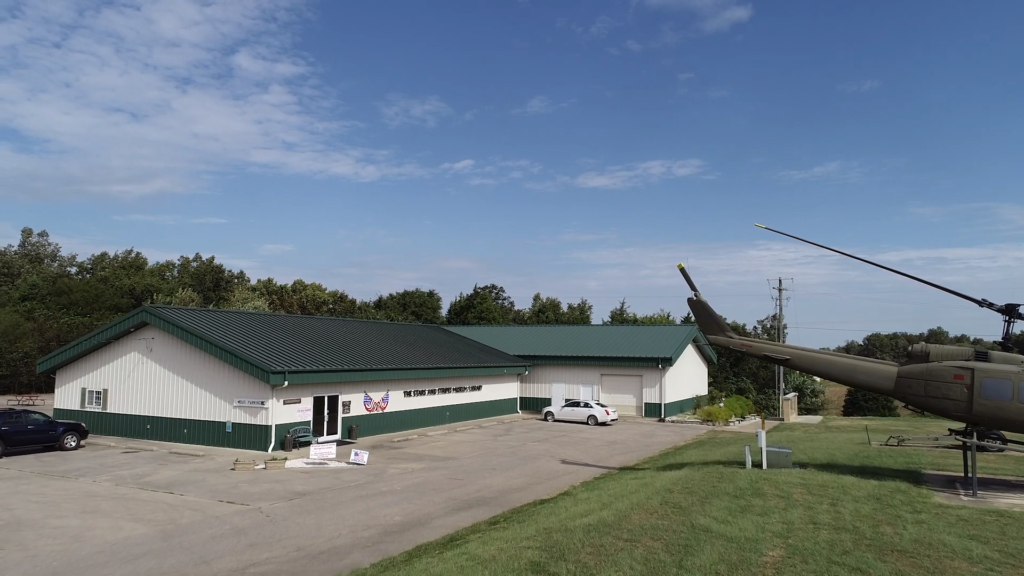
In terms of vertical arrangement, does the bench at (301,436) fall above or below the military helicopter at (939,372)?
below

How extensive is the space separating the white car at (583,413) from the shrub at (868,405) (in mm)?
25423

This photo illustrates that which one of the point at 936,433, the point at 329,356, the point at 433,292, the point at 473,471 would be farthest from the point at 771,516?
the point at 433,292

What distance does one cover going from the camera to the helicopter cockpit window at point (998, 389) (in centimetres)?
1650

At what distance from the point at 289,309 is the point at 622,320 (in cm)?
4032

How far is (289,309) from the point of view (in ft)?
244

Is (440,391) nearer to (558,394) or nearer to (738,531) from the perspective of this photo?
(558,394)

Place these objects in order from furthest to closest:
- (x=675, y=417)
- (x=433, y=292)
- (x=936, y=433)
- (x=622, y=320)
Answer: (x=433, y=292), (x=622, y=320), (x=675, y=417), (x=936, y=433)

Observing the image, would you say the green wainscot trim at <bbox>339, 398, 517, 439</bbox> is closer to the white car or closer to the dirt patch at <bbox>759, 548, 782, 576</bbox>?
the white car

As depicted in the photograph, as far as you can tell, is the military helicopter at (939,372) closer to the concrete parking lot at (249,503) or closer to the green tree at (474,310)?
the concrete parking lot at (249,503)

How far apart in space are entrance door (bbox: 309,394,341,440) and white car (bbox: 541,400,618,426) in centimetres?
1498

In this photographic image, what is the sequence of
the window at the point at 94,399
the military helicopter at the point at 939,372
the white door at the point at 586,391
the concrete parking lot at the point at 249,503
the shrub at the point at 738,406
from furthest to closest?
the white door at the point at 586,391
the shrub at the point at 738,406
the window at the point at 94,399
the military helicopter at the point at 939,372
the concrete parking lot at the point at 249,503

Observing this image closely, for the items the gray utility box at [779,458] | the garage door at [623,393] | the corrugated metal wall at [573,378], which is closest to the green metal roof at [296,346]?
the corrugated metal wall at [573,378]

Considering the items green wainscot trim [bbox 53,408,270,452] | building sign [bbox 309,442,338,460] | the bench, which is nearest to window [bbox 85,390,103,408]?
green wainscot trim [bbox 53,408,270,452]

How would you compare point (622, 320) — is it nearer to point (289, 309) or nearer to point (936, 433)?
point (289, 309)
